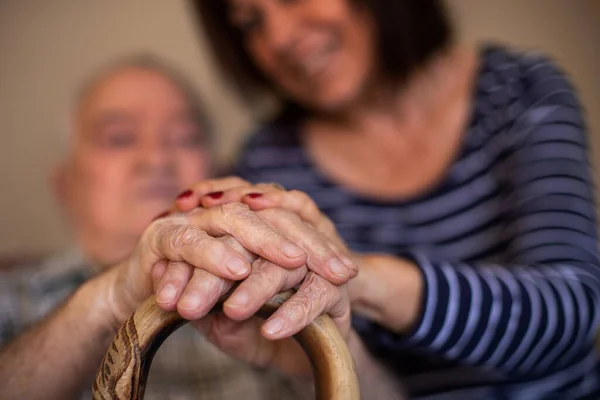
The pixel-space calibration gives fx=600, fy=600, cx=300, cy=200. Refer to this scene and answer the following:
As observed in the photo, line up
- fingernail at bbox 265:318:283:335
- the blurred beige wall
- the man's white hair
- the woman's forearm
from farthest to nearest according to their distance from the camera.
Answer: the blurred beige wall → the man's white hair → the woman's forearm → fingernail at bbox 265:318:283:335

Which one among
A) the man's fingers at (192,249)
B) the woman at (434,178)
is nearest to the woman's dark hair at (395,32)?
the woman at (434,178)

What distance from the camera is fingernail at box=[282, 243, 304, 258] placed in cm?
54

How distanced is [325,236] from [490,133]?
0.46 m

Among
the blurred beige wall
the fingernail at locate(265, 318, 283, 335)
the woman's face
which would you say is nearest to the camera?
the fingernail at locate(265, 318, 283, 335)

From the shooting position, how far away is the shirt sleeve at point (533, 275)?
2.15 feet

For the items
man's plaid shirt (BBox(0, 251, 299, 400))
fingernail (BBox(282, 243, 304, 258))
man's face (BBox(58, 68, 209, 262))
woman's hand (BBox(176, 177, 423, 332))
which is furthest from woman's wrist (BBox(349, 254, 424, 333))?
man's face (BBox(58, 68, 209, 262))

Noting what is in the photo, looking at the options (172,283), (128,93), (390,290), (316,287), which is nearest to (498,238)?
(390,290)

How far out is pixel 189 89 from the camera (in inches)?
58.5

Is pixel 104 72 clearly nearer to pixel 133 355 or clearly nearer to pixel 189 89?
pixel 189 89

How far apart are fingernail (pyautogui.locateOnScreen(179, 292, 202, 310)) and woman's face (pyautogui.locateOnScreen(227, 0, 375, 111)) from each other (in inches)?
25.5

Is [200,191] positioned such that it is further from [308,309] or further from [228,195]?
[308,309]

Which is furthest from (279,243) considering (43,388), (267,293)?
(43,388)

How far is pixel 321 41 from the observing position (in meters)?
1.06

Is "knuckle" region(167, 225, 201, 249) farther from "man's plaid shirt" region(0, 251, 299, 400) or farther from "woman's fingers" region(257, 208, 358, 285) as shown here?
"man's plaid shirt" region(0, 251, 299, 400)
